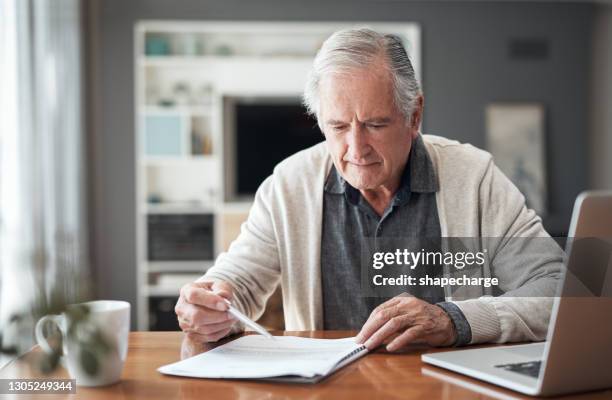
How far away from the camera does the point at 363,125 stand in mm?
1526

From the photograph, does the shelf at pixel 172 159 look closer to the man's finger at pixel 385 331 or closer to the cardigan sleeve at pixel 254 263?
the cardigan sleeve at pixel 254 263

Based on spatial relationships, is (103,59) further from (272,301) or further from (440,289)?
(440,289)

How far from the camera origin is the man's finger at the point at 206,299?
4.07ft

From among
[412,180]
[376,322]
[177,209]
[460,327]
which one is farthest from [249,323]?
[177,209]

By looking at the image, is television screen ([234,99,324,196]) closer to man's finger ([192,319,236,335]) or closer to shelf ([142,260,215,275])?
shelf ([142,260,215,275])

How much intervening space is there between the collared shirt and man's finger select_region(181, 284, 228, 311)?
0.45 m

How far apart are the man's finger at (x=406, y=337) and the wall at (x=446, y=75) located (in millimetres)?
4137

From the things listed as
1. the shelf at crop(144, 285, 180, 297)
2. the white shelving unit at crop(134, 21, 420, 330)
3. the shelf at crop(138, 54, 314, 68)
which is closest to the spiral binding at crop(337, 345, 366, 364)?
the white shelving unit at crop(134, 21, 420, 330)

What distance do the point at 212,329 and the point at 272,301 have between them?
223cm

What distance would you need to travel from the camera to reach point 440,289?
162 cm

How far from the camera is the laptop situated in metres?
0.84

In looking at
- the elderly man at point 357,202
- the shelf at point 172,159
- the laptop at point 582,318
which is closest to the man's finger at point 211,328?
the elderly man at point 357,202

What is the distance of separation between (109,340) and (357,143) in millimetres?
800

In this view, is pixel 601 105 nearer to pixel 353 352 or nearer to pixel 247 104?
pixel 247 104
